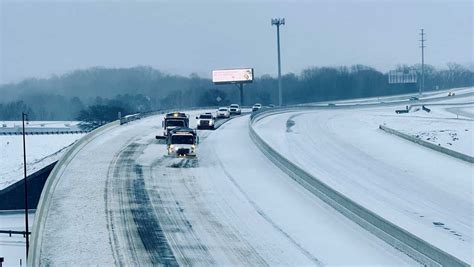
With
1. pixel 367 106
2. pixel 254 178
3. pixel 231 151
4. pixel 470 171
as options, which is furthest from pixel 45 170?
pixel 367 106

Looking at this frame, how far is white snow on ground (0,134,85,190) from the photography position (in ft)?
252

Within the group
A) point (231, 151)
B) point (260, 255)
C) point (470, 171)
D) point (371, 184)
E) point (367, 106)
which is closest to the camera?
point (260, 255)

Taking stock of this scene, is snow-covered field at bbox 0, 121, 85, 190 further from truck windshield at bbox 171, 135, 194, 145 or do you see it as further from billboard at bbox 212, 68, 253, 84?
billboard at bbox 212, 68, 253, 84

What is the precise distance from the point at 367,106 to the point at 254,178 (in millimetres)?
87118

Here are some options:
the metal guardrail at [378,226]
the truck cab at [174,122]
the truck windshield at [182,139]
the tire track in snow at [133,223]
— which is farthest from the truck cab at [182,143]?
the truck cab at [174,122]

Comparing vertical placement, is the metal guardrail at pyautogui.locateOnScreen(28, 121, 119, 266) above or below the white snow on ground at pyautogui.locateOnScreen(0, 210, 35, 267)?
above

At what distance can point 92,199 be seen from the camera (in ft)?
101

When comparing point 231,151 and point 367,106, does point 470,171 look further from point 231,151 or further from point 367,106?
point 367,106

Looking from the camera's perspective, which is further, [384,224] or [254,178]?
[254,178]

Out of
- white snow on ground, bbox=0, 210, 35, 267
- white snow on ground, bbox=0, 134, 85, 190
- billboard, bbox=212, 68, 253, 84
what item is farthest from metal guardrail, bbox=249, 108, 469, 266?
billboard, bbox=212, 68, 253, 84

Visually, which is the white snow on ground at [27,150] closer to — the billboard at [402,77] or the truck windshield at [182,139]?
the truck windshield at [182,139]

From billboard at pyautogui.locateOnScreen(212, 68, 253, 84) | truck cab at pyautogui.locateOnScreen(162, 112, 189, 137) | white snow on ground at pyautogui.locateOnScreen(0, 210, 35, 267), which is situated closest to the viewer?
white snow on ground at pyautogui.locateOnScreen(0, 210, 35, 267)

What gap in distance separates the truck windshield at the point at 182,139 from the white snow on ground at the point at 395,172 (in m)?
8.10

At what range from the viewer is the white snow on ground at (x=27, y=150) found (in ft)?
252
